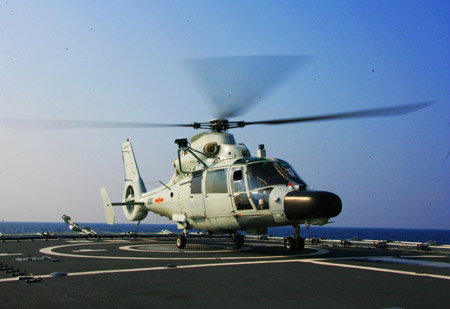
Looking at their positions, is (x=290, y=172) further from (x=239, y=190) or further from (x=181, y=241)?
(x=181, y=241)

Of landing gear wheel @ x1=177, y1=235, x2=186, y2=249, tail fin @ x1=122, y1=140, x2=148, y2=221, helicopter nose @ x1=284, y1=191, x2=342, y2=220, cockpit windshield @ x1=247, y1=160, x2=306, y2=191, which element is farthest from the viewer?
tail fin @ x1=122, y1=140, x2=148, y2=221

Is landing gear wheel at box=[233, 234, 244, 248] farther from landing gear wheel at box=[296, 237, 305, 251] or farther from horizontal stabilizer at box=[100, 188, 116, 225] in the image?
horizontal stabilizer at box=[100, 188, 116, 225]

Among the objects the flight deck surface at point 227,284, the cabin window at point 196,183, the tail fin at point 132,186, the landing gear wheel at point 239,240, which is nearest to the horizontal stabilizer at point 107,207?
the tail fin at point 132,186

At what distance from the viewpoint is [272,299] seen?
6.68 m

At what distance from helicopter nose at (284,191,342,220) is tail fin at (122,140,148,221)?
1280 centimetres

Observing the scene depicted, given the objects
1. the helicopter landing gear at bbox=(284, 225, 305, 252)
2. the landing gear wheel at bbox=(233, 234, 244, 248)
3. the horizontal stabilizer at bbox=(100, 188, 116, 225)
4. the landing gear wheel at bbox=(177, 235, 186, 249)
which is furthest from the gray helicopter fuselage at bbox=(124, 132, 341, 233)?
the horizontal stabilizer at bbox=(100, 188, 116, 225)

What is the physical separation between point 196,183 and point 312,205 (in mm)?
6582

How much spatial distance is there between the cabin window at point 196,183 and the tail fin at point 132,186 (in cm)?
687

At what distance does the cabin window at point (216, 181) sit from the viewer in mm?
15359

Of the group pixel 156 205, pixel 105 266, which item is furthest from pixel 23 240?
pixel 105 266

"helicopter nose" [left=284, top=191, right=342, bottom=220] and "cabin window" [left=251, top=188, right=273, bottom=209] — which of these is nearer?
"helicopter nose" [left=284, top=191, right=342, bottom=220]

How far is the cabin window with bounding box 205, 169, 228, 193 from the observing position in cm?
1536

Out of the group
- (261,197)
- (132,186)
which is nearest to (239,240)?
(261,197)

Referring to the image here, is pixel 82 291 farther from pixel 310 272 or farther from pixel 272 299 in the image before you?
pixel 310 272
